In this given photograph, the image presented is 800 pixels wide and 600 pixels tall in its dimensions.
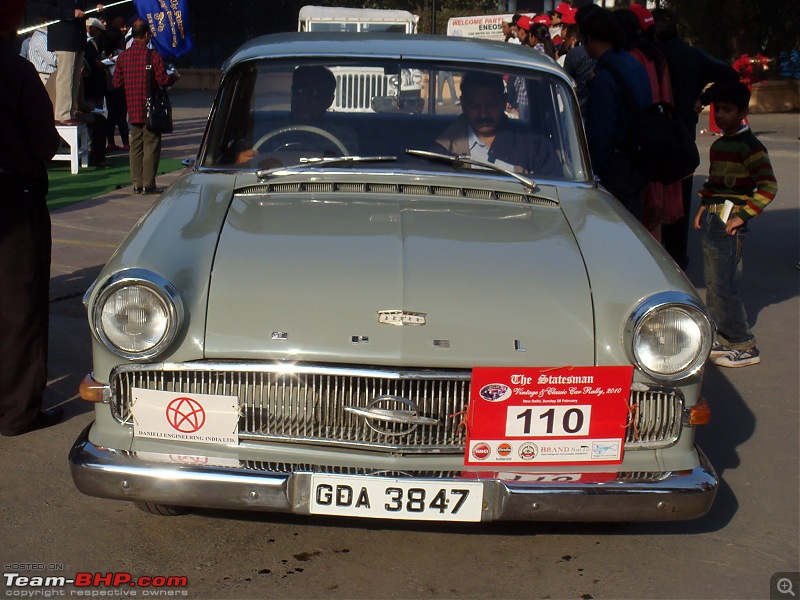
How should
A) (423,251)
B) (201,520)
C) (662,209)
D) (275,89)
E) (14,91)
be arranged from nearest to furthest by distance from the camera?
(423,251), (201,520), (14,91), (275,89), (662,209)

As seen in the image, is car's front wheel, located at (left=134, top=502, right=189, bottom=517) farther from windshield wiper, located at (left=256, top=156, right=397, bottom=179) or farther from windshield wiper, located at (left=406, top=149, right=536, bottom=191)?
windshield wiper, located at (left=406, top=149, right=536, bottom=191)

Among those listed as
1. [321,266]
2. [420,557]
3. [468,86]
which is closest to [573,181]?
[468,86]

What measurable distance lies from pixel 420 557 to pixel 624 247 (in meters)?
1.34

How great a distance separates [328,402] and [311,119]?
183 centimetres

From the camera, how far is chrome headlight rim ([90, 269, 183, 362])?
10.7 ft

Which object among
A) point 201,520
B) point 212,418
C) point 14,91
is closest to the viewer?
point 212,418

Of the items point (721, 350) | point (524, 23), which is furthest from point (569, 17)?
point (524, 23)

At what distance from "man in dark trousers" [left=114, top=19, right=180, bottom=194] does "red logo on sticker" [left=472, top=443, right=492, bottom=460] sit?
336 inches

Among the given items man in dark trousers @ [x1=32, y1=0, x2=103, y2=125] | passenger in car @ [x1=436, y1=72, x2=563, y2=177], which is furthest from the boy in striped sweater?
man in dark trousers @ [x1=32, y1=0, x2=103, y2=125]

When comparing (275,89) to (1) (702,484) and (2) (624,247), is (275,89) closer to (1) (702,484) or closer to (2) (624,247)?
(2) (624,247)

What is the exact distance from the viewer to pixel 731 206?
600cm

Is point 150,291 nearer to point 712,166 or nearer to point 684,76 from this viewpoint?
point 712,166

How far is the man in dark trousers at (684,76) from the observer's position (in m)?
7.39

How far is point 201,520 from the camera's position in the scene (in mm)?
3832
